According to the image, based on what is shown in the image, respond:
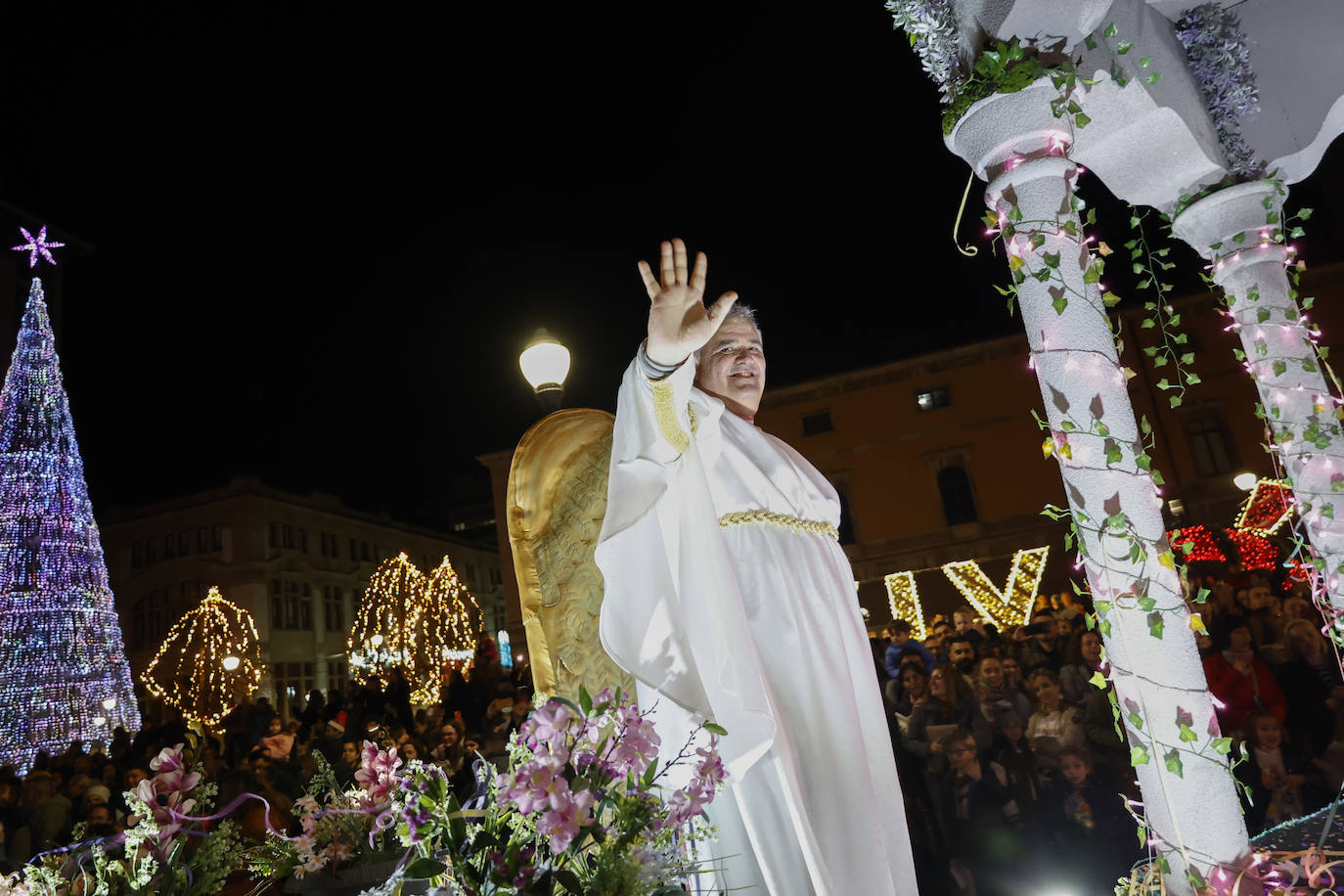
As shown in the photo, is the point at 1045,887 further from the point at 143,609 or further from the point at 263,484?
the point at 143,609

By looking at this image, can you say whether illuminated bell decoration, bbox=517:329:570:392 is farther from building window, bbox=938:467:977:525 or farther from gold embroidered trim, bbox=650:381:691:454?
building window, bbox=938:467:977:525

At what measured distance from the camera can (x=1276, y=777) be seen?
5.43 metres

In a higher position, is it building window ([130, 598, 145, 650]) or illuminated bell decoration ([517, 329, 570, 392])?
building window ([130, 598, 145, 650])

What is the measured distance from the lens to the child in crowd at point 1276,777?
5.30m

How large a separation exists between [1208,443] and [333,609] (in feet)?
105

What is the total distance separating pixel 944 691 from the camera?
7375mm

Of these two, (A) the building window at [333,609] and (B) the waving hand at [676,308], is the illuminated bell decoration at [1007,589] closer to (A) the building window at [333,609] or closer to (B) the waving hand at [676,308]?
(B) the waving hand at [676,308]

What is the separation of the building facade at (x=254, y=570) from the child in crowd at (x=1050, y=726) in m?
32.5

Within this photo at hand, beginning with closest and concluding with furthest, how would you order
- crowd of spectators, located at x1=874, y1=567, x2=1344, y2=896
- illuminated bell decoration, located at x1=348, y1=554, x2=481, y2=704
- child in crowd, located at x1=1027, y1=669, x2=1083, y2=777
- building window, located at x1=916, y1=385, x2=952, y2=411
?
crowd of spectators, located at x1=874, y1=567, x2=1344, y2=896, child in crowd, located at x1=1027, y1=669, x2=1083, y2=777, illuminated bell decoration, located at x1=348, y1=554, x2=481, y2=704, building window, located at x1=916, y1=385, x2=952, y2=411

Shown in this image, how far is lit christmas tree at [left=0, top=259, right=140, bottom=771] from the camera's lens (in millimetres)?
12289

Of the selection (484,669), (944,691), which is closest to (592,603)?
(944,691)

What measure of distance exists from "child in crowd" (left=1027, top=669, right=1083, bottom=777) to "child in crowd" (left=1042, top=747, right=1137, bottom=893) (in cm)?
14

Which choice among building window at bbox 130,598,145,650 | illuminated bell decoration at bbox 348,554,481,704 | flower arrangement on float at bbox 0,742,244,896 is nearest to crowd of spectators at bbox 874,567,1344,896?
flower arrangement on float at bbox 0,742,244,896

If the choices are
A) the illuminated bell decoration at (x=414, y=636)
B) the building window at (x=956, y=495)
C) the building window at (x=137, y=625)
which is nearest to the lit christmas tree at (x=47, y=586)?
the illuminated bell decoration at (x=414, y=636)
